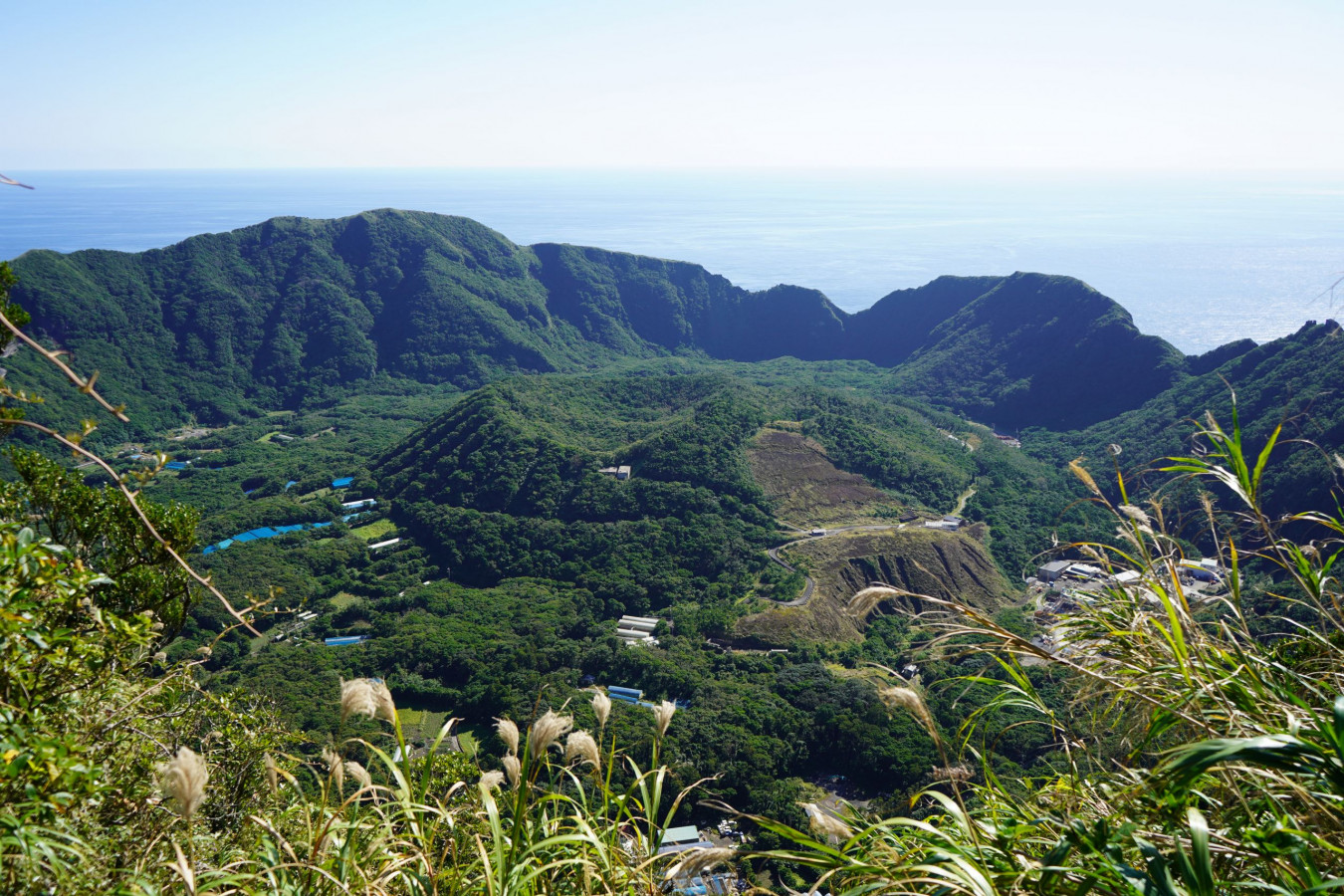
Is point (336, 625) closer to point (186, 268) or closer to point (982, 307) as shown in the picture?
point (186, 268)

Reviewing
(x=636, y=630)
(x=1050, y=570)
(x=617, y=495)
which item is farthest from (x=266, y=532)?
(x=1050, y=570)

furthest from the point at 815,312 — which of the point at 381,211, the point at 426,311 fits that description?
the point at 381,211

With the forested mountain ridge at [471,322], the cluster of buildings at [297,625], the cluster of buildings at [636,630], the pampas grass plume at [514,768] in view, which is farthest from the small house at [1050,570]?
the pampas grass plume at [514,768]

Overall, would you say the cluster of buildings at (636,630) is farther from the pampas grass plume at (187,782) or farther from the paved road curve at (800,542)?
the pampas grass plume at (187,782)

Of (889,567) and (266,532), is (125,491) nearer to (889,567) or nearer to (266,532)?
(889,567)

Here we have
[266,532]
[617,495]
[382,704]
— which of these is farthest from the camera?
[266,532]

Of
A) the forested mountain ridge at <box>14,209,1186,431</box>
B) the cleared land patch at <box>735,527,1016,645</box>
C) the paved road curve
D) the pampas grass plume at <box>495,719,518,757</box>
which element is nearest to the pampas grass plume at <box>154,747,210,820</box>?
the pampas grass plume at <box>495,719,518,757</box>
